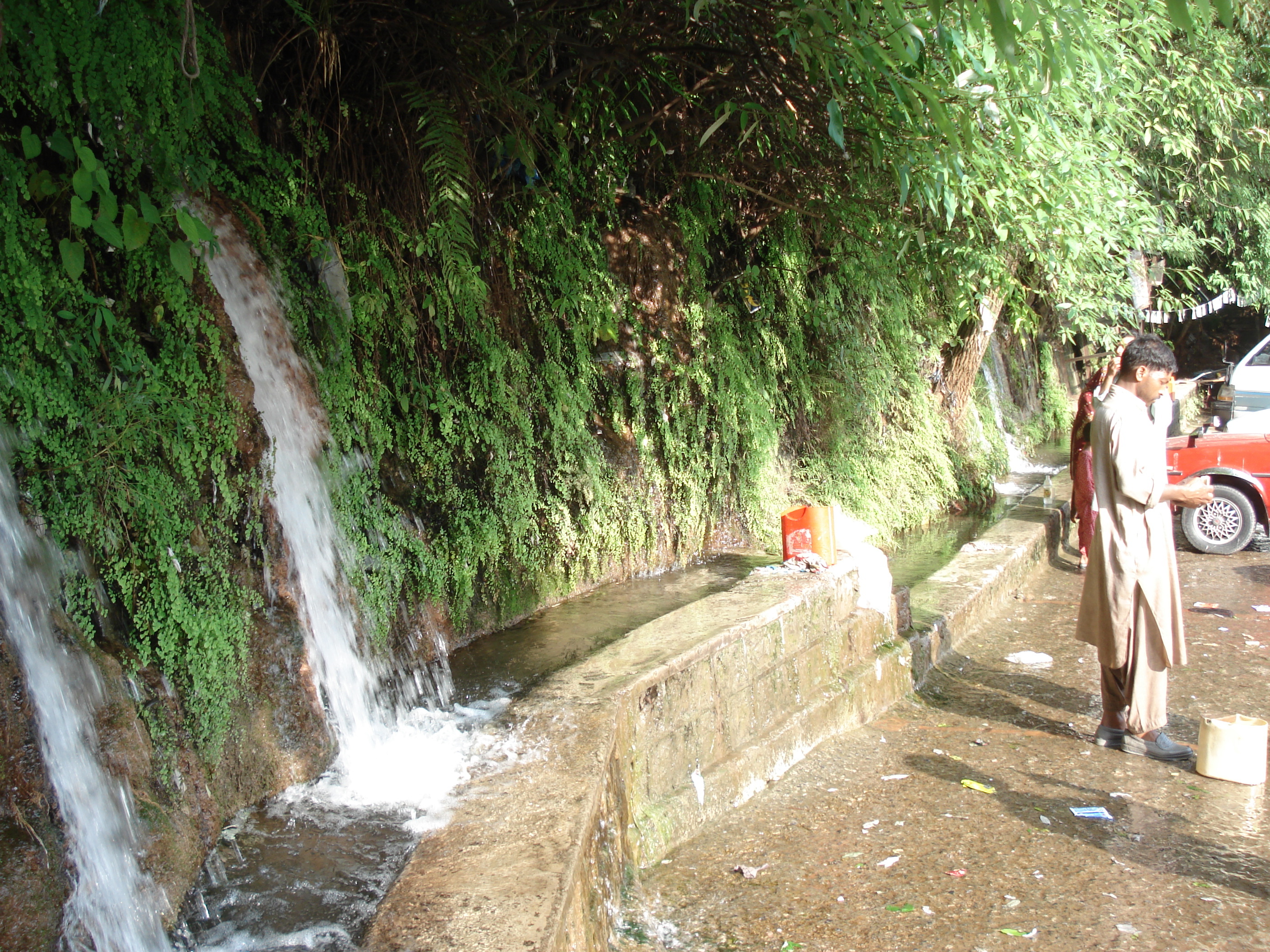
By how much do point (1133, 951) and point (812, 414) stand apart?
6.13 metres

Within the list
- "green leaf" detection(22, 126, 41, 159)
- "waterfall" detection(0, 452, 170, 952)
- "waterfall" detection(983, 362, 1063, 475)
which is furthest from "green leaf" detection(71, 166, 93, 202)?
"waterfall" detection(983, 362, 1063, 475)

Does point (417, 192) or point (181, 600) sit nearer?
point (181, 600)

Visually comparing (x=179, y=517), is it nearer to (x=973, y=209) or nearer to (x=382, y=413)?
(x=382, y=413)

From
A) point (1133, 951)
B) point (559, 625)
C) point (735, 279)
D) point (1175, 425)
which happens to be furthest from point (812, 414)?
point (1175, 425)

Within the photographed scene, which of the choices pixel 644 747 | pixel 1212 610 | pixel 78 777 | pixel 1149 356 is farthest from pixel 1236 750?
pixel 78 777

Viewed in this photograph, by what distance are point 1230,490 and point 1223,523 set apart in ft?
1.03

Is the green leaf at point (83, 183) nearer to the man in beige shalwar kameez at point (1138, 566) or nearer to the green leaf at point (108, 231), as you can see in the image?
the green leaf at point (108, 231)

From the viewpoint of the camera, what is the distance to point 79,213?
11.1 feet

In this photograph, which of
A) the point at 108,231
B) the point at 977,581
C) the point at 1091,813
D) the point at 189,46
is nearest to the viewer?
the point at 108,231

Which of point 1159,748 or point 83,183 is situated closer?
point 83,183

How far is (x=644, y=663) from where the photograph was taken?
4078 mm

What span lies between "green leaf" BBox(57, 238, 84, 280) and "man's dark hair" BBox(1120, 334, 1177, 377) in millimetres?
4472

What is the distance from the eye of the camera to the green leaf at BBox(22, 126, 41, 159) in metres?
3.29

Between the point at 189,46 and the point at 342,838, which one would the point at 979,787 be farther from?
the point at 189,46
